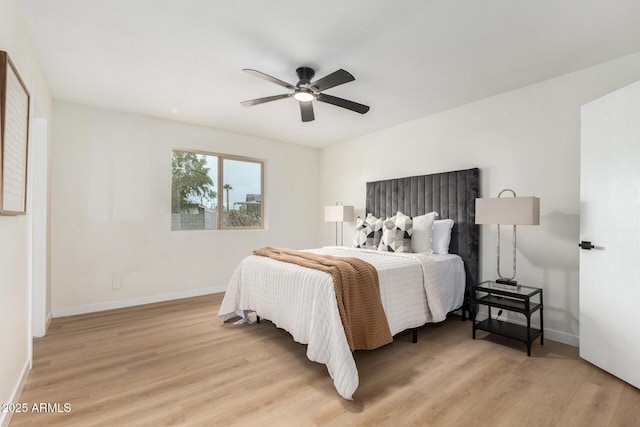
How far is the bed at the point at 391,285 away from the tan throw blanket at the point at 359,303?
0.07 m

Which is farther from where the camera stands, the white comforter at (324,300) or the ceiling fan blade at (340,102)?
the ceiling fan blade at (340,102)

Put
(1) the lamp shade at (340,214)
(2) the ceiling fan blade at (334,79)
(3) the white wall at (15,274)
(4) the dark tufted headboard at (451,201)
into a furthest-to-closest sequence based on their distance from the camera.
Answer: (1) the lamp shade at (340,214), (4) the dark tufted headboard at (451,201), (2) the ceiling fan blade at (334,79), (3) the white wall at (15,274)

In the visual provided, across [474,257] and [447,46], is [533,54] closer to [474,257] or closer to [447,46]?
[447,46]

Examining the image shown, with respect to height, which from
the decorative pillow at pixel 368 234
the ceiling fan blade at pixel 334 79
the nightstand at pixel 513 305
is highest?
the ceiling fan blade at pixel 334 79

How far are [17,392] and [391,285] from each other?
266cm

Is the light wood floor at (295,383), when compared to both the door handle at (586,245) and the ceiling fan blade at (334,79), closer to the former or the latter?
the door handle at (586,245)

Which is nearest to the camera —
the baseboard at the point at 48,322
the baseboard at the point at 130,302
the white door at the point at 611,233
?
the white door at the point at 611,233

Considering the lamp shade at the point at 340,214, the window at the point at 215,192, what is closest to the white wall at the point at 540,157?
the lamp shade at the point at 340,214

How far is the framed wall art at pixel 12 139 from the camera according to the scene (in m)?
1.54

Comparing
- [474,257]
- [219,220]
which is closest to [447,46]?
[474,257]

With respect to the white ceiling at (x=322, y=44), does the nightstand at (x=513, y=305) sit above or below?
below

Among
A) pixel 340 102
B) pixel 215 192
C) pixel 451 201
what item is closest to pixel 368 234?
pixel 451 201

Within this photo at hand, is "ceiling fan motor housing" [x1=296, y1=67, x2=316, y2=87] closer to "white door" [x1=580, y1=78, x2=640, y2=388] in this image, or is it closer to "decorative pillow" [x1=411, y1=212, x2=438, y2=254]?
"decorative pillow" [x1=411, y1=212, x2=438, y2=254]

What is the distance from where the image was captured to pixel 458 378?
7.23 ft
